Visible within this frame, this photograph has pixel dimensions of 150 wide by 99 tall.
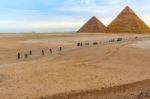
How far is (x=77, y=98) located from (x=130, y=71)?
6853 mm

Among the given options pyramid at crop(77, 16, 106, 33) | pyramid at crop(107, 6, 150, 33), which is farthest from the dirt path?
pyramid at crop(77, 16, 106, 33)

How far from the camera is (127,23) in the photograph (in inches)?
2670

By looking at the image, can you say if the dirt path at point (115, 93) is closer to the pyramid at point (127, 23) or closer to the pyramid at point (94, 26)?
the pyramid at point (127, 23)

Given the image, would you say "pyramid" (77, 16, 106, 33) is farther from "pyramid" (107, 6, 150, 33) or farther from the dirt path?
the dirt path

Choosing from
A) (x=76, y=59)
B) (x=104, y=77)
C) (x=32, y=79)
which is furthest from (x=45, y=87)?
(x=76, y=59)

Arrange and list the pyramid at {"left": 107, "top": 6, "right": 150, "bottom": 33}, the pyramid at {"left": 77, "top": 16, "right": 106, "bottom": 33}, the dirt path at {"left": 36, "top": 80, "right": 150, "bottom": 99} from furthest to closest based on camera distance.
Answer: the pyramid at {"left": 77, "top": 16, "right": 106, "bottom": 33} < the pyramid at {"left": 107, "top": 6, "right": 150, "bottom": 33} < the dirt path at {"left": 36, "top": 80, "right": 150, "bottom": 99}

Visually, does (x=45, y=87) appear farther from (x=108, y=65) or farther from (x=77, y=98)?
(x=108, y=65)

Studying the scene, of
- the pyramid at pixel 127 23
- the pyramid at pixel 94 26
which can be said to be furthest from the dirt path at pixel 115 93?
the pyramid at pixel 94 26

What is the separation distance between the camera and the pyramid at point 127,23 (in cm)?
6712

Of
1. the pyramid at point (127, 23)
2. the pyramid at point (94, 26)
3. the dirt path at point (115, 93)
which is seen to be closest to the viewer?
the dirt path at point (115, 93)

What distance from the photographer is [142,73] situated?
17.1 metres

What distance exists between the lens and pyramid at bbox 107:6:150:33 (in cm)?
6712

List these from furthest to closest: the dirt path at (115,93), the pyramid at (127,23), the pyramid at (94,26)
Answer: the pyramid at (94,26), the pyramid at (127,23), the dirt path at (115,93)

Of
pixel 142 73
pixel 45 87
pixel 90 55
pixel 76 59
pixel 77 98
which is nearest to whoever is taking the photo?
pixel 77 98
